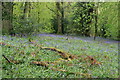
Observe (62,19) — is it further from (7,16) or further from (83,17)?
(7,16)

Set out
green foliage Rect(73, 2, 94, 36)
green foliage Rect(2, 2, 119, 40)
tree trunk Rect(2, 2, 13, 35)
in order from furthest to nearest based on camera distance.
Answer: green foliage Rect(73, 2, 94, 36)
green foliage Rect(2, 2, 119, 40)
tree trunk Rect(2, 2, 13, 35)

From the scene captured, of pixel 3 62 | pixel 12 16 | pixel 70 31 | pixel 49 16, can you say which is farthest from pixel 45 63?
pixel 49 16

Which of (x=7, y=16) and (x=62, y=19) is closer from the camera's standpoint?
(x=7, y=16)

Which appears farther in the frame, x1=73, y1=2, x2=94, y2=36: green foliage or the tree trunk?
x1=73, y1=2, x2=94, y2=36: green foliage

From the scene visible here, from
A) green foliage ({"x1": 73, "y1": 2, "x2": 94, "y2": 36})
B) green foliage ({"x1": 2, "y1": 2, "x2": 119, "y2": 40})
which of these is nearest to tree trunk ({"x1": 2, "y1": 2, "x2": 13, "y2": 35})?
green foliage ({"x1": 2, "y1": 2, "x2": 119, "y2": 40})

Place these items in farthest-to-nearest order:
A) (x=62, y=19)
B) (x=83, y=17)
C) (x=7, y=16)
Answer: (x=62, y=19) < (x=83, y=17) < (x=7, y=16)

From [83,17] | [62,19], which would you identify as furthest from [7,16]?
[62,19]

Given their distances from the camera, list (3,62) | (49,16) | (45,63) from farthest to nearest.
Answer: (49,16) < (45,63) < (3,62)

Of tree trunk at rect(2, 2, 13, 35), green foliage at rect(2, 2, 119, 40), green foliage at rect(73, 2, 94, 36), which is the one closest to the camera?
tree trunk at rect(2, 2, 13, 35)

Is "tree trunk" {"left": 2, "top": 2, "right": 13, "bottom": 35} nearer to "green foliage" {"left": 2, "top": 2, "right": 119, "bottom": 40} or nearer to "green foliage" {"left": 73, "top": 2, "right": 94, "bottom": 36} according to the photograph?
"green foliage" {"left": 2, "top": 2, "right": 119, "bottom": 40}

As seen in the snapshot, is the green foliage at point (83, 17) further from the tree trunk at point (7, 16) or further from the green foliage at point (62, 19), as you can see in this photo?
the tree trunk at point (7, 16)

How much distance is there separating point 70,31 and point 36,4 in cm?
860

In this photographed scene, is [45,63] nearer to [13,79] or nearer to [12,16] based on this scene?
[13,79]

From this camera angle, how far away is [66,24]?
32.4m
